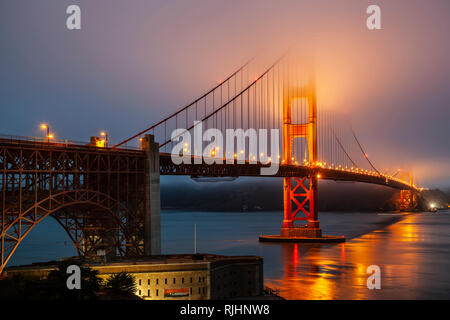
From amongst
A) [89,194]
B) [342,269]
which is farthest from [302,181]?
[89,194]

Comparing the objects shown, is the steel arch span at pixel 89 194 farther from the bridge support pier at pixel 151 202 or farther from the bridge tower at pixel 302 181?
the bridge tower at pixel 302 181

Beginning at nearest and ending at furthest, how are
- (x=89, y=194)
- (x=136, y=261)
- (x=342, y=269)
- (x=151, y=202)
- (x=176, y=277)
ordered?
(x=176, y=277)
(x=136, y=261)
(x=89, y=194)
(x=151, y=202)
(x=342, y=269)

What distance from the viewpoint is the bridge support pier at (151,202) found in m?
45.1

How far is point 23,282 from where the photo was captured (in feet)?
95.2

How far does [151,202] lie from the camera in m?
45.6

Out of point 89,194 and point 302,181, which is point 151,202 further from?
point 302,181

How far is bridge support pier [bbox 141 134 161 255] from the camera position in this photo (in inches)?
1774

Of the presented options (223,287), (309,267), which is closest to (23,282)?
(223,287)

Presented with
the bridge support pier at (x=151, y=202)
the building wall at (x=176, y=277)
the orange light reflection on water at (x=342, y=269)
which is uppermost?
the bridge support pier at (x=151, y=202)

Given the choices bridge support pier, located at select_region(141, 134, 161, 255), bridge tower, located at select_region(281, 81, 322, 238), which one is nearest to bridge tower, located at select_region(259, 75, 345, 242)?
bridge tower, located at select_region(281, 81, 322, 238)

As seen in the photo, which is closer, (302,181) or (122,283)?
(122,283)

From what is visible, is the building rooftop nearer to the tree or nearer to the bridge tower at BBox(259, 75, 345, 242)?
the tree

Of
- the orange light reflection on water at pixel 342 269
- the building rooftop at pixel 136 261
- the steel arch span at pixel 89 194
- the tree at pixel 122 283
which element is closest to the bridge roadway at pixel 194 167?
the steel arch span at pixel 89 194

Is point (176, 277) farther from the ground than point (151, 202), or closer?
closer
